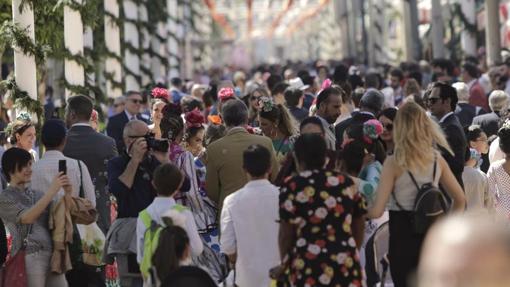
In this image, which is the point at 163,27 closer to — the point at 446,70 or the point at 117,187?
the point at 446,70

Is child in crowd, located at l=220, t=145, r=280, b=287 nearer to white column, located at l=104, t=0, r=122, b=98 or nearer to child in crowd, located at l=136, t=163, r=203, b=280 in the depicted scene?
child in crowd, located at l=136, t=163, r=203, b=280

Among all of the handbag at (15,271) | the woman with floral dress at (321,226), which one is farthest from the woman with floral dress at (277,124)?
the woman with floral dress at (321,226)

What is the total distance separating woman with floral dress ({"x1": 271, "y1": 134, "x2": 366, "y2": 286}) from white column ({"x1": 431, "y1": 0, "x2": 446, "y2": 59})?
27.5 metres

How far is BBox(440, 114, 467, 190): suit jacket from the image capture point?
9594 mm

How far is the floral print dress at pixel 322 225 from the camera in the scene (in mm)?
7543

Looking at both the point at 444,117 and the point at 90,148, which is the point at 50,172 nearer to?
the point at 90,148

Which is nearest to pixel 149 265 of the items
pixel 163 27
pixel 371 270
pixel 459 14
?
pixel 371 270

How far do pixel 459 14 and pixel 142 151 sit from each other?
991 inches

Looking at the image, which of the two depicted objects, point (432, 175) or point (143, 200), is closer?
point (432, 175)

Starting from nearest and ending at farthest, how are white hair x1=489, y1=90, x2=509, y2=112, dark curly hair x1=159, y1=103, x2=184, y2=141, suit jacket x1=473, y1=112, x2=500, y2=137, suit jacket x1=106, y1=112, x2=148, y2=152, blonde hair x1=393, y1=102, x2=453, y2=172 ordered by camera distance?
blonde hair x1=393, y1=102, x2=453, y2=172 → dark curly hair x1=159, y1=103, x2=184, y2=141 → suit jacket x1=473, y1=112, x2=500, y2=137 → white hair x1=489, y1=90, x2=509, y2=112 → suit jacket x1=106, y1=112, x2=148, y2=152

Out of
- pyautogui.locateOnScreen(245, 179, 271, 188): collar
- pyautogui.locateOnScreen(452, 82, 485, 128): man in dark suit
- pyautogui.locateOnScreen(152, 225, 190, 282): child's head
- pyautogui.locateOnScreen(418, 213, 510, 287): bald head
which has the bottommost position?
pyautogui.locateOnScreen(152, 225, 190, 282): child's head

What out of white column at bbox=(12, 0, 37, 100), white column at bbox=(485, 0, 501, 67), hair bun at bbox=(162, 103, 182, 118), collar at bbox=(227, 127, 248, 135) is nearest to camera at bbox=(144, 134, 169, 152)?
collar at bbox=(227, 127, 248, 135)

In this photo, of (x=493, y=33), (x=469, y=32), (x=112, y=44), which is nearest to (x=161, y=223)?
(x=112, y=44)

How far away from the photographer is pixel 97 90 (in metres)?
19.6
